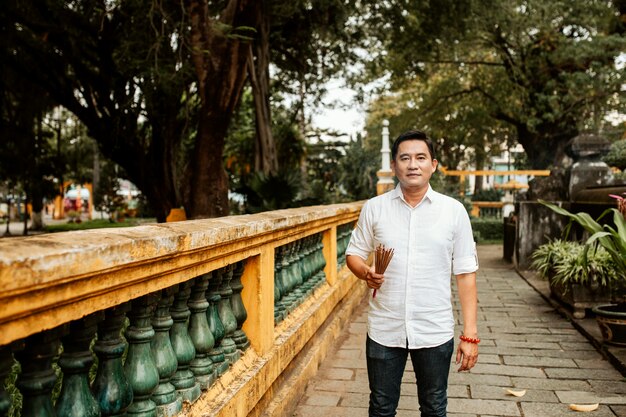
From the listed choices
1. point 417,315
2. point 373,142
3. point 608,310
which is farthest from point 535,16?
point 373,142

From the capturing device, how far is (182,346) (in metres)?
2.58

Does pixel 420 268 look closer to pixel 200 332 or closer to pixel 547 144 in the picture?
pixel 200 332

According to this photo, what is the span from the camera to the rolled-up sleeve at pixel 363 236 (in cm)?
302

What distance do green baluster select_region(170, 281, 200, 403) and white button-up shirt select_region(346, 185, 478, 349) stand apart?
844 millimetres

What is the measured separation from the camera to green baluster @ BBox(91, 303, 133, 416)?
2008 mm

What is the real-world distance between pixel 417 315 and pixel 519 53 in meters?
20.7

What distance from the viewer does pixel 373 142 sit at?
4434cm

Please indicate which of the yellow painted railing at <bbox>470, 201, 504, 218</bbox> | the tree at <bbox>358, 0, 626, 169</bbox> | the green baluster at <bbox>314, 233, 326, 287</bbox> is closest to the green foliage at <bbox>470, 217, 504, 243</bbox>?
the yellow painted railing at <bbox>470, 201, 504, 218</bbox>

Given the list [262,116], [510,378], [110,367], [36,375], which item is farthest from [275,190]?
[36,375]

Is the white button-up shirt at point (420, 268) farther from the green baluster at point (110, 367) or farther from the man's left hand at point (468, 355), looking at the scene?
the green baluster at point (110, 367)

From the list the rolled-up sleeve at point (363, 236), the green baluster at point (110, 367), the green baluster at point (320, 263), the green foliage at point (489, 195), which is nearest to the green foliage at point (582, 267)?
the green baluster at point (320, 263)

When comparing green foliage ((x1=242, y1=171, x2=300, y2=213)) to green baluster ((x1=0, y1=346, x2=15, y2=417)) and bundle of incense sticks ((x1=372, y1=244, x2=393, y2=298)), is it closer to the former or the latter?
bundle of incense sticks ((x1=372, y1=244, x2=393, y2=298))

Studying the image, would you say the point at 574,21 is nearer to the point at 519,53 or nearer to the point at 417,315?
the point at 519,53

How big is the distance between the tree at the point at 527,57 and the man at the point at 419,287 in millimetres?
11945
